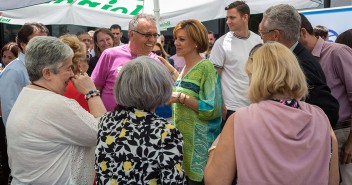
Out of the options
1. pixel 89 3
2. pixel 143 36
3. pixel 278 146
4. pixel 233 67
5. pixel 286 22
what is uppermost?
pixel 89 3

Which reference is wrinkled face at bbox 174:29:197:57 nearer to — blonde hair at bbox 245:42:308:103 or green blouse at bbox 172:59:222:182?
green blouse at bbox 172:59:222:182

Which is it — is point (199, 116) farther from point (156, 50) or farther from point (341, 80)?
point (156, 50)

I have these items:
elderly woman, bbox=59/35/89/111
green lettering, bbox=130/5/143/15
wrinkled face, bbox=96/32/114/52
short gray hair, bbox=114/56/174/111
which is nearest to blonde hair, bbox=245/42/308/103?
short gray hair, bbox=114/56/174/111

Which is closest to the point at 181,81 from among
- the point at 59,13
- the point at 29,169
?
the point at 29,169

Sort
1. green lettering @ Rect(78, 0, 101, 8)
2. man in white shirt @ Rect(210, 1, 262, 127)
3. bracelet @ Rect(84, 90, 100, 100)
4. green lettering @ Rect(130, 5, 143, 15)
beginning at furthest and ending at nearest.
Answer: green lettering @ Rect(78, 0, 101, 8), green lettering @ Rect(130, 5, 143, 15), man in white shirt @ Rect(210, 1, 262, 127), bracelet @ Rect(84, 90, 100, 100)

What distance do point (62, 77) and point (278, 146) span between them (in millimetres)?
1270

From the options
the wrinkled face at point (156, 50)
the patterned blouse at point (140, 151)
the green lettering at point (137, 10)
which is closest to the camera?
the patterned blouse at point (140, 151)

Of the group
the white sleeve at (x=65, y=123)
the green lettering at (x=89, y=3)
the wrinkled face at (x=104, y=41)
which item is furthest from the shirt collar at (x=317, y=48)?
the green lettering at (x=89, y=3)

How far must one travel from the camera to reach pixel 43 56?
2402 mm

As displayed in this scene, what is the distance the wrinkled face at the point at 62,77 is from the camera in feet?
7.99

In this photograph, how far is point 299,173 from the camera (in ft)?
6.43

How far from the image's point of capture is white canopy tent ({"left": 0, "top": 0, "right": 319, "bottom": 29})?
6.15 m

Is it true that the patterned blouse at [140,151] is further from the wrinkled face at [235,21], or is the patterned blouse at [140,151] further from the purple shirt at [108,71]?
the wrinkled face at [235,21]

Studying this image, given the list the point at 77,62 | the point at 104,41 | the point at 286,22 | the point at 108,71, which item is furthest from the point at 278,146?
the point at 104,41
